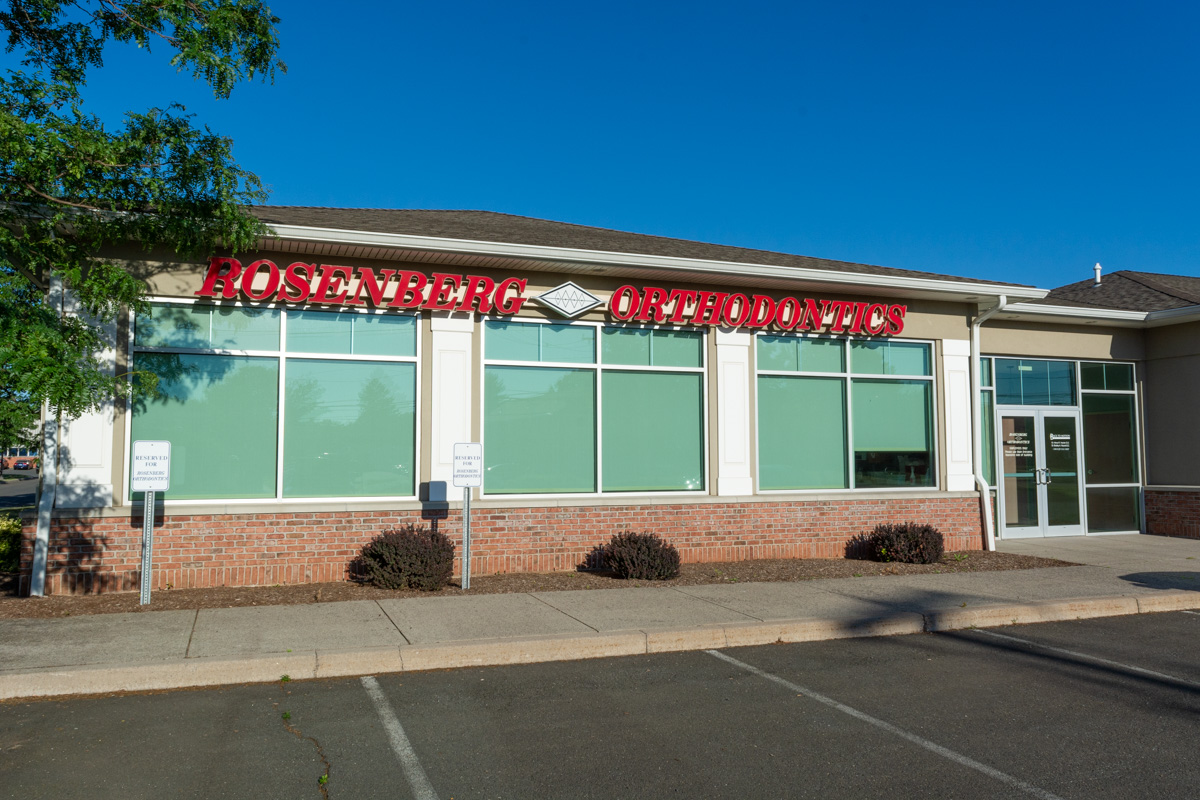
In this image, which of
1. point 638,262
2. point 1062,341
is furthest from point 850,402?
point 1062,341

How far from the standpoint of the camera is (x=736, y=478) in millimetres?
13031

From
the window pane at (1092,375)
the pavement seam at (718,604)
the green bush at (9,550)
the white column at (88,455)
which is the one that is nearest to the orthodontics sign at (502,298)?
the white column at (88,455)

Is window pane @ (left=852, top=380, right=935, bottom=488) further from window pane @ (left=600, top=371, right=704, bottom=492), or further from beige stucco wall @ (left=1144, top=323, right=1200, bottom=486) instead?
beige stucco wall @ (left=1144, top=323, right=1200, bottom=486)

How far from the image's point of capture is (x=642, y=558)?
36.9 feet

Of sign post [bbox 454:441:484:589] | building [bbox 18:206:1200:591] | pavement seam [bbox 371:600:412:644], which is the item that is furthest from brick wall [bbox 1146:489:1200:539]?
pavement seam [bbox 371:600:412:644]

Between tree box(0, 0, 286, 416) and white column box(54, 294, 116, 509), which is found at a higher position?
tree box(0, 0, 286, 416)

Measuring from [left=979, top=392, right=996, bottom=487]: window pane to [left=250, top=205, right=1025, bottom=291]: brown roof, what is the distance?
2925 mm

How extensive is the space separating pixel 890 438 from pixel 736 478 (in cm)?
295

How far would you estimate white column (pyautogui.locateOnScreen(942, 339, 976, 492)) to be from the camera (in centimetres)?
1440

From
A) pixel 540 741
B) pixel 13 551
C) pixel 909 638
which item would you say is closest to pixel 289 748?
pixel 540 741

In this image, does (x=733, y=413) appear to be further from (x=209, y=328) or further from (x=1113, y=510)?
(x=1113, y=510)

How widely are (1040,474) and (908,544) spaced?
5199 millimetres

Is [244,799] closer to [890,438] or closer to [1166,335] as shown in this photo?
[890,438]

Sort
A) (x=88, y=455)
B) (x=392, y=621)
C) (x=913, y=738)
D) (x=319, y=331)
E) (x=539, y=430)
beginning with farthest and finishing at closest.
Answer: (x=539, y=430), (x=319, y=331), (x=88, y=455), (x=392, y=621), (x=913, y=738)
